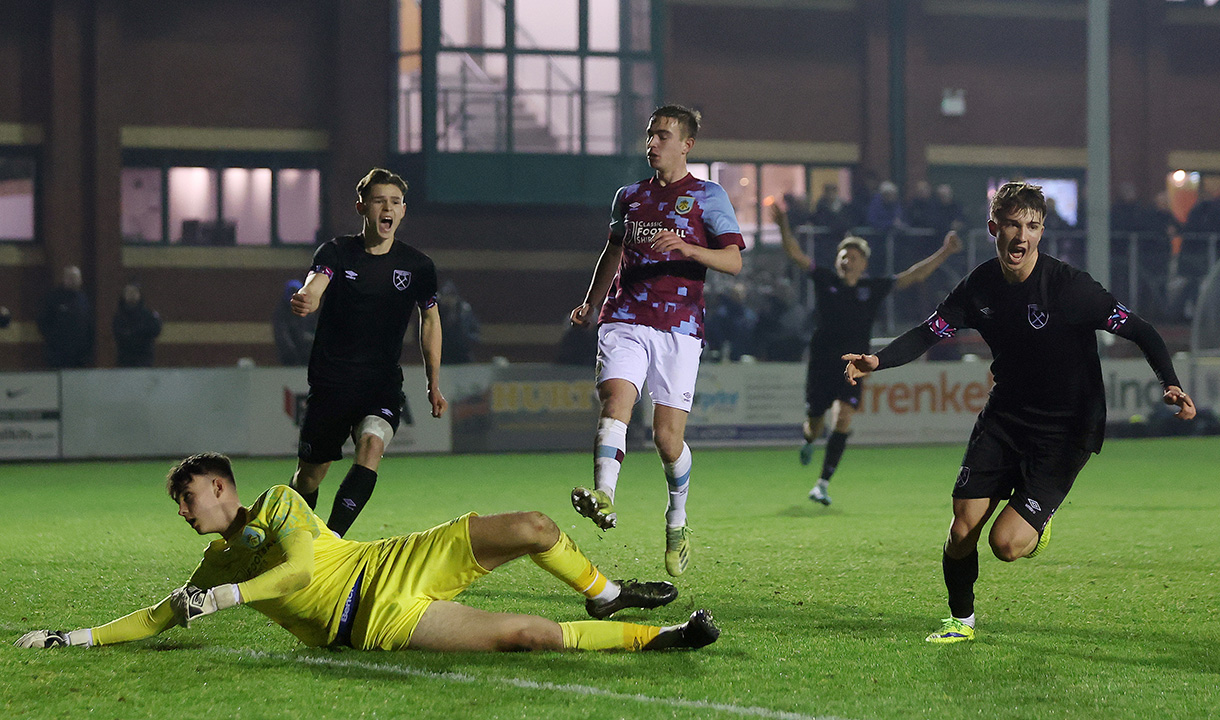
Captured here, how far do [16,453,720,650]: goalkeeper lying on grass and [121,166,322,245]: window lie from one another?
21.0m

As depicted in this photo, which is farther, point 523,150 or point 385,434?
point 523,150

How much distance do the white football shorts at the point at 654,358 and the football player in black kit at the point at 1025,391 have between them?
1.27 m

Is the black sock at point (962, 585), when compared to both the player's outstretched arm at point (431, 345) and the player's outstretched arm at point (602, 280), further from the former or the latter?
the player's outstretched arm at point (431, 345)

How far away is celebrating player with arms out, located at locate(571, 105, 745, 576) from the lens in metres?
6.66

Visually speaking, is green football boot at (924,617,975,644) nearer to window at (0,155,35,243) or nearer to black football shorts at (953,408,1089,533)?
black football shorts at (953,408,1089,533)

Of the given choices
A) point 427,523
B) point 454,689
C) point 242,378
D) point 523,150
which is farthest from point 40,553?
point 523,150

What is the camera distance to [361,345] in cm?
715

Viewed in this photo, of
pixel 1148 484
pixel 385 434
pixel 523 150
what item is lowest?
pixel 1148 484

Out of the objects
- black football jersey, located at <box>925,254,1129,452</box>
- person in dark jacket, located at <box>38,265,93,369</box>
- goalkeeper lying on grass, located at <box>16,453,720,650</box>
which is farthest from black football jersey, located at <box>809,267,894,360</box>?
person in dark jacket, located at <box>38,265,93,369</box>

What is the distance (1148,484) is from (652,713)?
9.64 meters

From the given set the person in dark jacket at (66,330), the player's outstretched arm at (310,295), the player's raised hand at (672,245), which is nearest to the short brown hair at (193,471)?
the player's outstretched arm at (310,295)

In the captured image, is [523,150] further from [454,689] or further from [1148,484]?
[454,689]

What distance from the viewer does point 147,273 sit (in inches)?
973

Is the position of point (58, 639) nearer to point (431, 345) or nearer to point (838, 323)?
point (431, 345)
